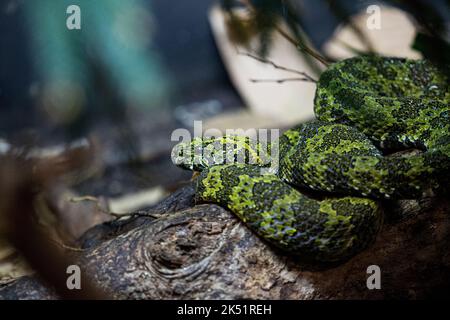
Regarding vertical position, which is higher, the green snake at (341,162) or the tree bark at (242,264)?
the green snake at (341,162)

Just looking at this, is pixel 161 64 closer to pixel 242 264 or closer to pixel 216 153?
pixel 216 153

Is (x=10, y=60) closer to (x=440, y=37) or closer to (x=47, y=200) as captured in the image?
(x=47, y=200)

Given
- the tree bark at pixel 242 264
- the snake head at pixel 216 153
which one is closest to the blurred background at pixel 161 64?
the snake head at pixel 216 153

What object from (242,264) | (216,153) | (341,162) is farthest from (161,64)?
(242,264)

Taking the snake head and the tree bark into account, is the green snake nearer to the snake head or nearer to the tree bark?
the snake head

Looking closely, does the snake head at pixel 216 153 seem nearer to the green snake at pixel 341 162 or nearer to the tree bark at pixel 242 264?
the green snake at pixel 341 162

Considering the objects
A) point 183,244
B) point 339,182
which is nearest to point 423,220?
point 339,182
